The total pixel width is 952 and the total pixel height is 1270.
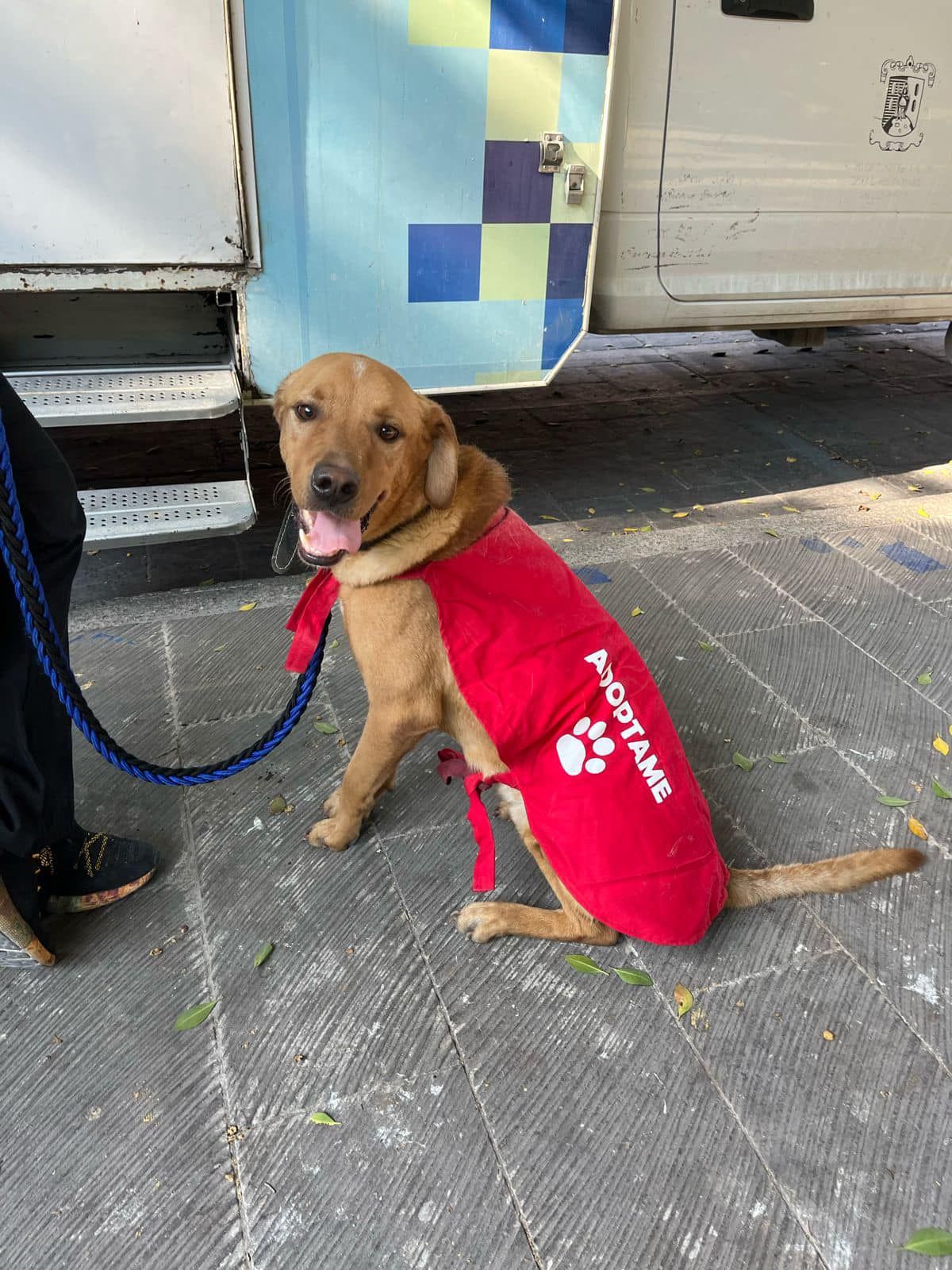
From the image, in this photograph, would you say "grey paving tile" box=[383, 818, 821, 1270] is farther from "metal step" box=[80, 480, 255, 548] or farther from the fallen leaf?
"metal step" box=[80, 480, 255, 548]

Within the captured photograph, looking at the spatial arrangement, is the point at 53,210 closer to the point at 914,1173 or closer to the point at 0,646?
the point at 0,646

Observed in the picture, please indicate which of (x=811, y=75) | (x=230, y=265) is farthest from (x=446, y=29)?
(x=811, y=75)

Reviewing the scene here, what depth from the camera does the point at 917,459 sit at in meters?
5.90

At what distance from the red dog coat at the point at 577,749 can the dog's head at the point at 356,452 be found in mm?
200

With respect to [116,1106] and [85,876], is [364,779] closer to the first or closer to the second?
[85,876]

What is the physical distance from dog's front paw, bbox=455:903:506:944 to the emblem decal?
14.8ft

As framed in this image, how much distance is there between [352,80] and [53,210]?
1239 millimetres

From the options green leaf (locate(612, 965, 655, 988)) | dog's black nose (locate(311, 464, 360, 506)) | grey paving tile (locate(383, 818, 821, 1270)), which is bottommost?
grey paving tile (locate(383, 818, 821, 1270))

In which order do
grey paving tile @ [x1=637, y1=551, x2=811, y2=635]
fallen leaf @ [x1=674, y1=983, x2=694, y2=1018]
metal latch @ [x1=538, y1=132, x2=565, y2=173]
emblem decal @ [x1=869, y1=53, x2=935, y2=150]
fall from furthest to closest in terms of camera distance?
1. emblem decal @ [x1=869, y1=53, x2=935, y2=150]
2. grey paving tile @ [x1=637, y1=551, x2=811, y2=635]
3. metal latch @ [x1=538, y1=132, x2=565, y2=173]
4. fallen leaf @ [x1=674, y1=983, x2=694, y2=1018]

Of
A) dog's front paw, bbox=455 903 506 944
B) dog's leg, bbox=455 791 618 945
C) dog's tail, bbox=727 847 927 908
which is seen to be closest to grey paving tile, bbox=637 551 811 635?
dog's tail, bbox=727 847 927 908

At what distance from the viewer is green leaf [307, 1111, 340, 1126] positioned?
1838 millimetres

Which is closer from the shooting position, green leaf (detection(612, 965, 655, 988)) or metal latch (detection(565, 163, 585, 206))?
green leaf (detection(612, 965, 655, 988))

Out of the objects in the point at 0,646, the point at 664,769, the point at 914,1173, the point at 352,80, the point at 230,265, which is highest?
the point at 352,80

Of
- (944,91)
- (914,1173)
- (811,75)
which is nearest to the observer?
(914,1173)
